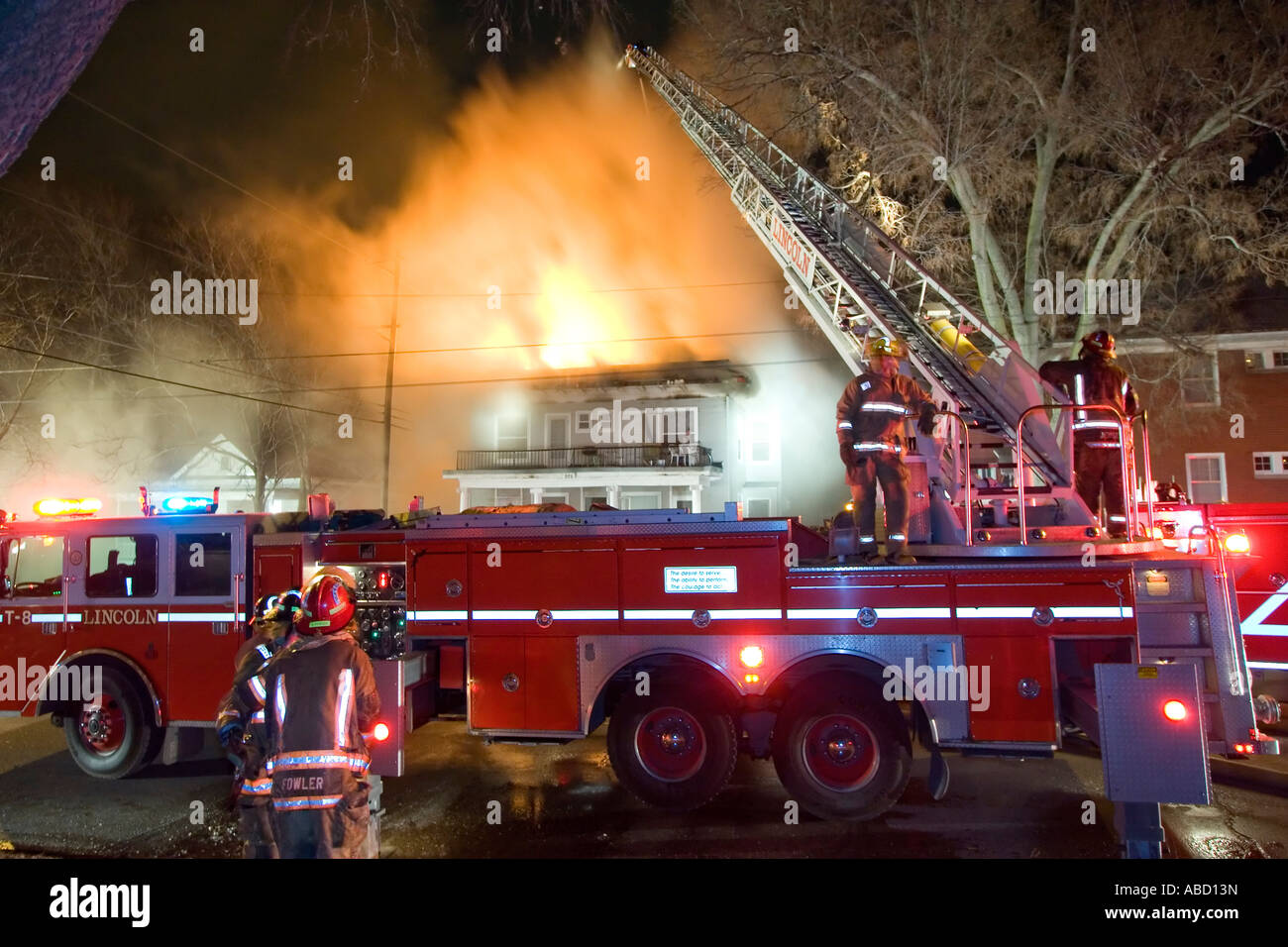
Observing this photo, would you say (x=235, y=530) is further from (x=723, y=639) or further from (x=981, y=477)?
(x=981, y=477)

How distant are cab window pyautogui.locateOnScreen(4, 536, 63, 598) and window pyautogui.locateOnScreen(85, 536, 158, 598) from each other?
32cm

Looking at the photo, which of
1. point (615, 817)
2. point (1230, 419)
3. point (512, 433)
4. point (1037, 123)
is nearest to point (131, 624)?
point (615, 817)

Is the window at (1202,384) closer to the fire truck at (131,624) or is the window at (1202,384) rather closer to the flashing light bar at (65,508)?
the fire truck at (131,624)

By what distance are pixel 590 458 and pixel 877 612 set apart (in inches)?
814

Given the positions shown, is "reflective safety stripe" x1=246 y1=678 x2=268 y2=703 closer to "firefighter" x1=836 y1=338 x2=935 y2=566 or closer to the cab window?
"firefighter" x1=836 y1=338 x2=935 y2=566

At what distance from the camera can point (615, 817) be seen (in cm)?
573

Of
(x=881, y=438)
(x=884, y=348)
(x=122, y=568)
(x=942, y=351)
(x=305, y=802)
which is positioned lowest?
(x=305, y=802)

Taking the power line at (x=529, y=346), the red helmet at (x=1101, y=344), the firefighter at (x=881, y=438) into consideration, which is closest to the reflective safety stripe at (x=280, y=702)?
the firefighter at (x=881, y=438)

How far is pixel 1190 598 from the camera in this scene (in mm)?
4930

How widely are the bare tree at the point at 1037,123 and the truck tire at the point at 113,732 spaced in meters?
12.2

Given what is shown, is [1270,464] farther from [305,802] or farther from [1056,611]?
[305,802]
